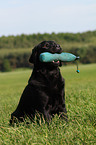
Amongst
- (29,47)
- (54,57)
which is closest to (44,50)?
(54,57)

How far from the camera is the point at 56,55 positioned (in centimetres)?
382

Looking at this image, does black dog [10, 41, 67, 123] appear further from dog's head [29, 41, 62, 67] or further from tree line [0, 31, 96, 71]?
tree line [0, 31, 96, 71]

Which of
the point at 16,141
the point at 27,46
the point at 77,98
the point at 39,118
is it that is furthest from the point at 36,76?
the point at 27,46

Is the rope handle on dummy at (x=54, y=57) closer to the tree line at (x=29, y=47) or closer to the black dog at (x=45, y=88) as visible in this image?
the black dog at (x=45, y=88)

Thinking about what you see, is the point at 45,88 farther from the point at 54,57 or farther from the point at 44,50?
the point at 44,50

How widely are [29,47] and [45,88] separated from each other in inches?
2048

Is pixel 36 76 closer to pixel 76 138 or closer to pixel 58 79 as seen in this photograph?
pixel 58 79

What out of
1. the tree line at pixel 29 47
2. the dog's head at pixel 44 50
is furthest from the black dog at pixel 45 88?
the tree line at pixel 29 47

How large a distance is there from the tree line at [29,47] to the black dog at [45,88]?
33553 millimetres

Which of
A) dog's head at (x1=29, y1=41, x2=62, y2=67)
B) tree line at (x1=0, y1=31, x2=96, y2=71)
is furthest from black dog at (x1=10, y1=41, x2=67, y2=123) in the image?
tree line at (x1=0, y1=31, x2=96, y2=71)

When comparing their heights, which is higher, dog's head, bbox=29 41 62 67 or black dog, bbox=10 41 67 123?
dog's head, bbox=29 41 62 67

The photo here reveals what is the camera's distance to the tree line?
152ft

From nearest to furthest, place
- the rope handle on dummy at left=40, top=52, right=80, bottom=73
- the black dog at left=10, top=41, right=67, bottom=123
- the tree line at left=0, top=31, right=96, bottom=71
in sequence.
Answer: the rope handle on dummy at left=40, top=52, right=80, bottom=73 < the black dog at left=10, top=41, right=67, bottom=123 < the tree line at left=0, top=31, right=96, bottom=71

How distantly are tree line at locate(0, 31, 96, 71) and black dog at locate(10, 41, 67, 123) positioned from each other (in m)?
33.6
